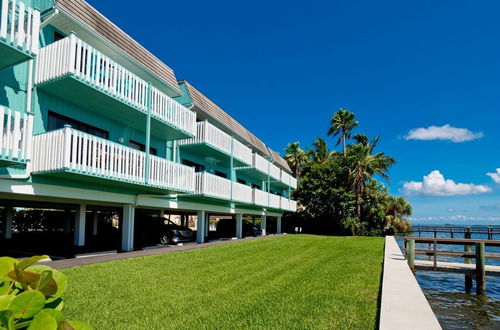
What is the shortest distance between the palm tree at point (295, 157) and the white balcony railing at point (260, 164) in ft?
68.1

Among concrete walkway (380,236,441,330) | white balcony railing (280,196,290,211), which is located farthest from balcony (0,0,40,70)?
white balcony railing (280,196,290,211)

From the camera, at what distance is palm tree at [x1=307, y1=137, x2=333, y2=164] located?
45.3 meters

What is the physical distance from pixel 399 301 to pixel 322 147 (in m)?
39.6

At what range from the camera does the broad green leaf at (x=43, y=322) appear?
109 centimetres

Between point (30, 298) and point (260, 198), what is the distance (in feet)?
78.7

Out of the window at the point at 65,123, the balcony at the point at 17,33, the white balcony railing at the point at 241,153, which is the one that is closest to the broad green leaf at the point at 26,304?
the balcony at the point at 17,33

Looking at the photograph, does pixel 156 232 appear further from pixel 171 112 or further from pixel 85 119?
pixel 85 119

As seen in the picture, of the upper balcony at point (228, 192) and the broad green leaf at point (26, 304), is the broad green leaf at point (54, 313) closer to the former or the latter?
the broad green leaf at point (26, 304)

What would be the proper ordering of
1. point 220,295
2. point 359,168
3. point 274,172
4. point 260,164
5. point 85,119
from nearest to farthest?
point 220,295 < point 85,119 < point 260,164 < point 274,172 < point 359,168

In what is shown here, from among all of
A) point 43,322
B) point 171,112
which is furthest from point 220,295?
point 171,112

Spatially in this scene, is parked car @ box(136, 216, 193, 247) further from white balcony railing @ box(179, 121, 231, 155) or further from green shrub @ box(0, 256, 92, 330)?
green shrub @ box(0, 256, 92, 330)

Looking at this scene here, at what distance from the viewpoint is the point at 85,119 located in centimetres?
1262

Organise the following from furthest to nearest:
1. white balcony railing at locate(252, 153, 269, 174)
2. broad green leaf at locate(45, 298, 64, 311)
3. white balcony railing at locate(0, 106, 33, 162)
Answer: white balcony railing at locate(252, 153, 269, 174), white balcony railing at locate(0, 106, 33, 162), broad green leaf at locate(45, 298, 64, 311)

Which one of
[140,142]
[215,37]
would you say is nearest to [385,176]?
[215,37]
